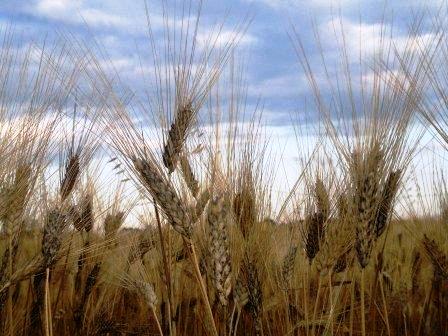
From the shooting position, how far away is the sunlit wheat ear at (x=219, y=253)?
7.39ft

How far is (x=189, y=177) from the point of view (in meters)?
2.78

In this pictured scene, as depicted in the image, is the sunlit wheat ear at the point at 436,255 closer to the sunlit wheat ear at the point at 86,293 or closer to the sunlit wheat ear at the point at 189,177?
the sunlit wheat ear at the point at 189,177

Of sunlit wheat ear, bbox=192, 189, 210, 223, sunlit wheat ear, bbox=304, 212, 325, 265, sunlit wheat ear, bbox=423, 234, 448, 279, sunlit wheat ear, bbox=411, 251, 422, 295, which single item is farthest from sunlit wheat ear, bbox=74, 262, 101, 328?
sunlit wheat ear, bbox=411, 251, 422, 295

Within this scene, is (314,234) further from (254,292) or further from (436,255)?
(436,255)

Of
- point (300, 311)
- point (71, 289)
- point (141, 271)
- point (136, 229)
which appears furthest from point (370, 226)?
point (71, 289)

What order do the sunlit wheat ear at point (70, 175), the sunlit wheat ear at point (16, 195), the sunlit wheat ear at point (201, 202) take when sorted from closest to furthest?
1. the sunlit wheat ear at point (16, 195)
2. the sunlit wheat ear at point (201, 202)
3. the sunlit wheat ear at point (70, 175)

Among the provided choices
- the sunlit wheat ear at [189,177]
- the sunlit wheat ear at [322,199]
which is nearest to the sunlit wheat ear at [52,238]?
the sunlit wheat ear at [189,177]

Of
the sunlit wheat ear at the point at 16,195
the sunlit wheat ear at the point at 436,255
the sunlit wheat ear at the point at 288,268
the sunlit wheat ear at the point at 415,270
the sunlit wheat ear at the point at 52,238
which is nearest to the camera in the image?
the sunlit wheat ear at the point at 16,195

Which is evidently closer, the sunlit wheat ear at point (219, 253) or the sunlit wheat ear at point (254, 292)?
the sunlit wheat ear at point (219, 253)

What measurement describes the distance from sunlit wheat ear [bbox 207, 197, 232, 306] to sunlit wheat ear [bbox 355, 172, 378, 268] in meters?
0.51

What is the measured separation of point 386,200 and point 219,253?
0.90m

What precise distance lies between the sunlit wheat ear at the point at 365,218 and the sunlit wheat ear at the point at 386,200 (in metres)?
0.18

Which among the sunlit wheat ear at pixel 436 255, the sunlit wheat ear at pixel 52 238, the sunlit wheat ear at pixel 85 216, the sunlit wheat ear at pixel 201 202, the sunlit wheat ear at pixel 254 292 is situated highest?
the sunlit wheat ear at pixel 85 216

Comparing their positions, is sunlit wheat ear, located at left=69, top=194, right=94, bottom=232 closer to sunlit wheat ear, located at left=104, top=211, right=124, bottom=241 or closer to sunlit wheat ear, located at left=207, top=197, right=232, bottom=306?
sunlit wheat ear, located at left=104, top=211, right=124, bottom=241
